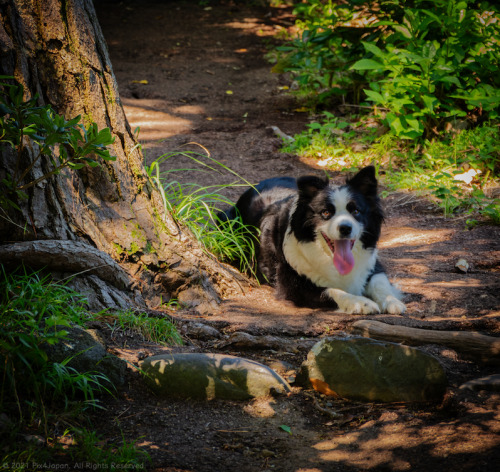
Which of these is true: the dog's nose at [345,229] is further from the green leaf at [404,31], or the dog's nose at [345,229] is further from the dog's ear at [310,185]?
the green leaf at [404,31]

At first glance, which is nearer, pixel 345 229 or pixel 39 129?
pixel 39 129

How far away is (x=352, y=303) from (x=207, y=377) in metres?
1.71

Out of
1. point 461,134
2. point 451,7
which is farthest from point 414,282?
point 451,7

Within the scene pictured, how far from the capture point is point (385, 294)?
383 centimetres

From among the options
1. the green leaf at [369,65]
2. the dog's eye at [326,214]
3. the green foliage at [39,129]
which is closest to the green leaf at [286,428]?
the green foliage at [39,129]

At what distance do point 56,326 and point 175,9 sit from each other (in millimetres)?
14473

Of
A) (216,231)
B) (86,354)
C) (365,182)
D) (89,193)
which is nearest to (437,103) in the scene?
(365,182)

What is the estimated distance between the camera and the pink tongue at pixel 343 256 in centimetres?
388

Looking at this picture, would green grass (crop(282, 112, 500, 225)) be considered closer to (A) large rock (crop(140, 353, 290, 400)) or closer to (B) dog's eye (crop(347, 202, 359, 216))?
(B) dog's eye (crop(347, 202, 359, 216))

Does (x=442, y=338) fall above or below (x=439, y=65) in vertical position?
below

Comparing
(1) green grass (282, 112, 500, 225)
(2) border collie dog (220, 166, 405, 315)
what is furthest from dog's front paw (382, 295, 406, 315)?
(1) green grass (282, 112, 500, 225)

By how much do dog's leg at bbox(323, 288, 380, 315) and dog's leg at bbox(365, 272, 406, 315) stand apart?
0.21 ft

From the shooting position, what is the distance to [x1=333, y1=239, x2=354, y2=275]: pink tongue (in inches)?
153

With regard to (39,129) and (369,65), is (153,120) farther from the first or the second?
(39,129)
